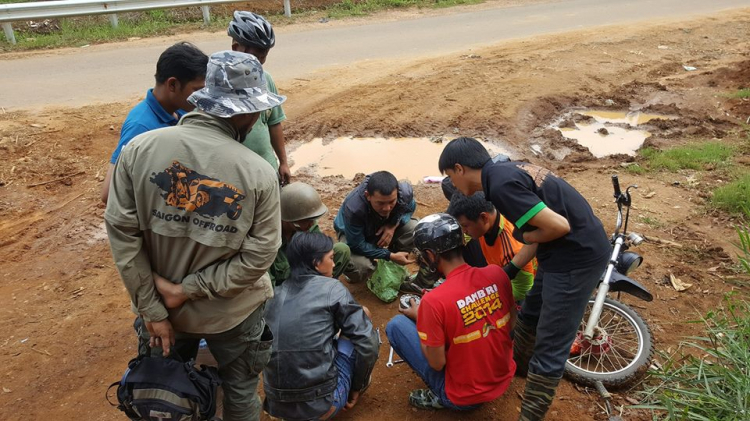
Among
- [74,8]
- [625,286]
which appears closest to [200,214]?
[625,286]

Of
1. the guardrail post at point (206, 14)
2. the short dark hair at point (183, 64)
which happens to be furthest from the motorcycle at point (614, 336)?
the guardrail post at point (206, 14)

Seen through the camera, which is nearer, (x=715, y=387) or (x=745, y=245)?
(x=715, y=387)

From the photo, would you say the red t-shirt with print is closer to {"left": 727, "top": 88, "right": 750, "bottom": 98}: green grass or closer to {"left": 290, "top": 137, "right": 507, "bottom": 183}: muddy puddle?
{"left": 290, "top": 137, "right": 507, "bottom": 183}: muddy puddle

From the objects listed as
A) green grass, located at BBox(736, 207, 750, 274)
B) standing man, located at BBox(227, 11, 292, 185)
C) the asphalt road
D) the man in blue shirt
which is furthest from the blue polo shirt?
the asphalt road

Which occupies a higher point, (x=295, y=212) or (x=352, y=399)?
(x=295, y=212)

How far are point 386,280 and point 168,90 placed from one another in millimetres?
2404

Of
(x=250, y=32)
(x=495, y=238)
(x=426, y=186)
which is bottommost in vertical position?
(x=426, y=186)

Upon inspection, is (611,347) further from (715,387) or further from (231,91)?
(231,91)

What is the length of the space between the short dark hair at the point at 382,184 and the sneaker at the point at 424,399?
58.0 inches

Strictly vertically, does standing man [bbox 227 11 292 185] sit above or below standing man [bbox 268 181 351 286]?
above

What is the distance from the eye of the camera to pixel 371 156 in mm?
7188

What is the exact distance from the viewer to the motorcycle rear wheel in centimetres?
370

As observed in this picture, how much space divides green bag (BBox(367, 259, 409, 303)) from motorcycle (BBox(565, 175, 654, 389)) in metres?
1.50

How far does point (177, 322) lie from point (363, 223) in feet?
7.58
